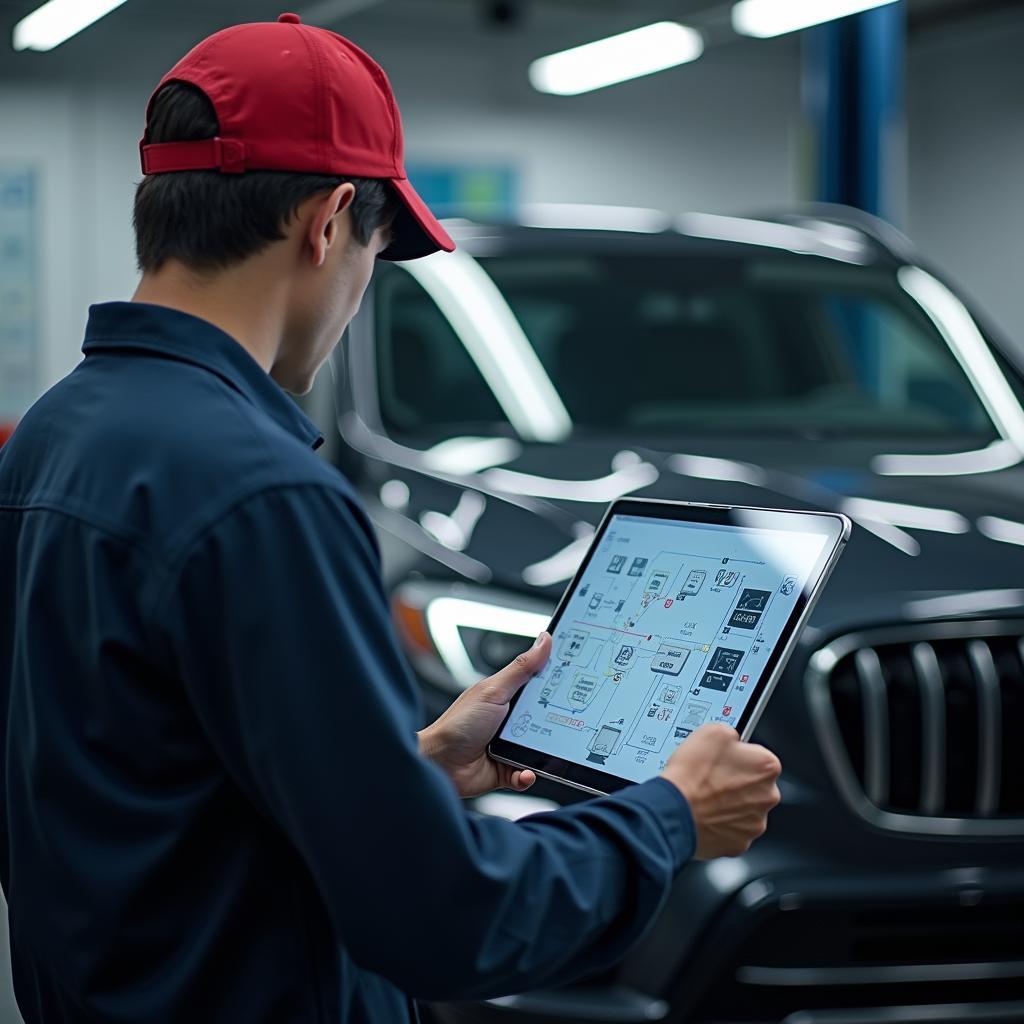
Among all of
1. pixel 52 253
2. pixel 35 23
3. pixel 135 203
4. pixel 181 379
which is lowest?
pixel 52 253

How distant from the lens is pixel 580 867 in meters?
1.14

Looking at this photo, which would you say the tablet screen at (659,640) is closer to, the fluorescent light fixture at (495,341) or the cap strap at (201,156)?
the cap strap at (201,156)

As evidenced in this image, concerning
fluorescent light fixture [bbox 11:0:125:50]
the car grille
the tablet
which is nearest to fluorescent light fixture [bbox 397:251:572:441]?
the car grille

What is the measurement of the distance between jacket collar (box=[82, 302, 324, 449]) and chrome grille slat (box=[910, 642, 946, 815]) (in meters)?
1.45

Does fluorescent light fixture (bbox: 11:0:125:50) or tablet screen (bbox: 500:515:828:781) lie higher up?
fluorescent light fixture (bbox: 11:0:125:50)

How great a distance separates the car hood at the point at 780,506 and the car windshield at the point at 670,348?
29 centimetres

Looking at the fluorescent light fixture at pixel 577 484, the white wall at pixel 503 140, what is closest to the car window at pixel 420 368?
the fluorescent light fixture at pixel 577 484

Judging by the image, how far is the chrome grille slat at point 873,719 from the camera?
2.33 m

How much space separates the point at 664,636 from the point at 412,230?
0.45m

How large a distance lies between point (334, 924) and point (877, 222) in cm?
345

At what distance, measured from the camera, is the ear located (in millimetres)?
1176

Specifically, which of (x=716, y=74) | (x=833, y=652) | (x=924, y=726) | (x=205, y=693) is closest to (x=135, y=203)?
(x=205, y=693)

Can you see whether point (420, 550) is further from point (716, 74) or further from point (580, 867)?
point (716, 74)

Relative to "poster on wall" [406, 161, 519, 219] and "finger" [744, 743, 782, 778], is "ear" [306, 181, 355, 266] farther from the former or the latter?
"poster on wall" [406, 161, 519, 219]
